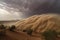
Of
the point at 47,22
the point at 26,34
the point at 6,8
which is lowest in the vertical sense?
the point at 26,34

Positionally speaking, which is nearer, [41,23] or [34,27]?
[34,27]

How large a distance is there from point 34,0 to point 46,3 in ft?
1.53

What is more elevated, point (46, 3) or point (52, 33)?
point (46, 3)

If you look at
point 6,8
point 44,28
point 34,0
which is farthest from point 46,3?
point 6,8

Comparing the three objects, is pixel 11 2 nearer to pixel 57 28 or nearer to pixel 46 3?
pixel 46 3

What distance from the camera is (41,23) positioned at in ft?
26.5

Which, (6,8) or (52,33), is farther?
(6,8)

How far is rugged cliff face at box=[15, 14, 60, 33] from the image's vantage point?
7878mm

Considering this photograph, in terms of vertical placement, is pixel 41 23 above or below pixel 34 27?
above

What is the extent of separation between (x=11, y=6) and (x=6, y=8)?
204mm

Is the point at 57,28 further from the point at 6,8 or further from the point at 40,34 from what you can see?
the point at 6,8

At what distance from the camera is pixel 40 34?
776 centimetres

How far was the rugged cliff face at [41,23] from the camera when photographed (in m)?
7.88

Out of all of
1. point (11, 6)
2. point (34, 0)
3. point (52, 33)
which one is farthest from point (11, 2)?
point (52, 33)
